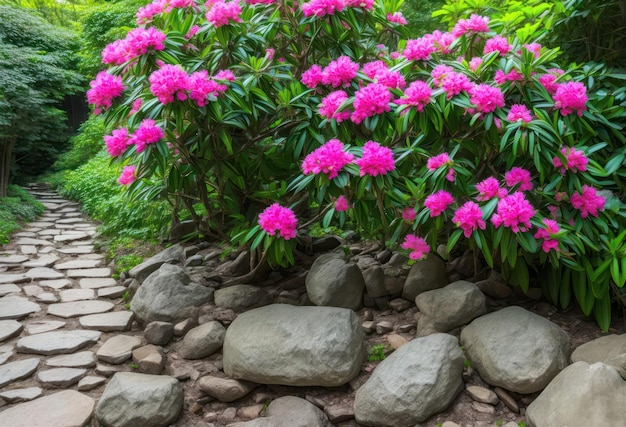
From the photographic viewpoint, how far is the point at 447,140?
7.55ft

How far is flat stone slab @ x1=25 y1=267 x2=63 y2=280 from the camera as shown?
360cm

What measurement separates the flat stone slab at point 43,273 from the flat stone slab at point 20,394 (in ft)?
5.43

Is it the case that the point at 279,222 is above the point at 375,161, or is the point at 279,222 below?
below

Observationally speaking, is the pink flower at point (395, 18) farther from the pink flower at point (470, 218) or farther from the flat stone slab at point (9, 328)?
the flat stone slab at point (9, 328)

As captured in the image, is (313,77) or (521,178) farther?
(313,77)

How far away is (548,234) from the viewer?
6.10ft

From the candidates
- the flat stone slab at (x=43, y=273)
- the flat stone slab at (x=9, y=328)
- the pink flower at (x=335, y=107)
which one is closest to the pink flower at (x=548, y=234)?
the pink flower at (x=335, y=107)

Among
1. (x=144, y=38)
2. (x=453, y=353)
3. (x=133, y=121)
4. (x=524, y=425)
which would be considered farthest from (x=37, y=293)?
(x=524, y=425)

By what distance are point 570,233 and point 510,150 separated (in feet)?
1.50

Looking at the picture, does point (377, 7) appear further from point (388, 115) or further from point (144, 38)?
point (144, 38)

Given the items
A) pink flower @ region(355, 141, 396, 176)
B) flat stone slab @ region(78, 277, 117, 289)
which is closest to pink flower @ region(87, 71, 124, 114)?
pink flower @ region(355, 141, 396, 176)

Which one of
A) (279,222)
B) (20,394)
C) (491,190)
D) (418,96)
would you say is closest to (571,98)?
(491,190)

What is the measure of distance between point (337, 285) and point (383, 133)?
87 cm

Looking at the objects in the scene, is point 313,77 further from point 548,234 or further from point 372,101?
point 548,234
